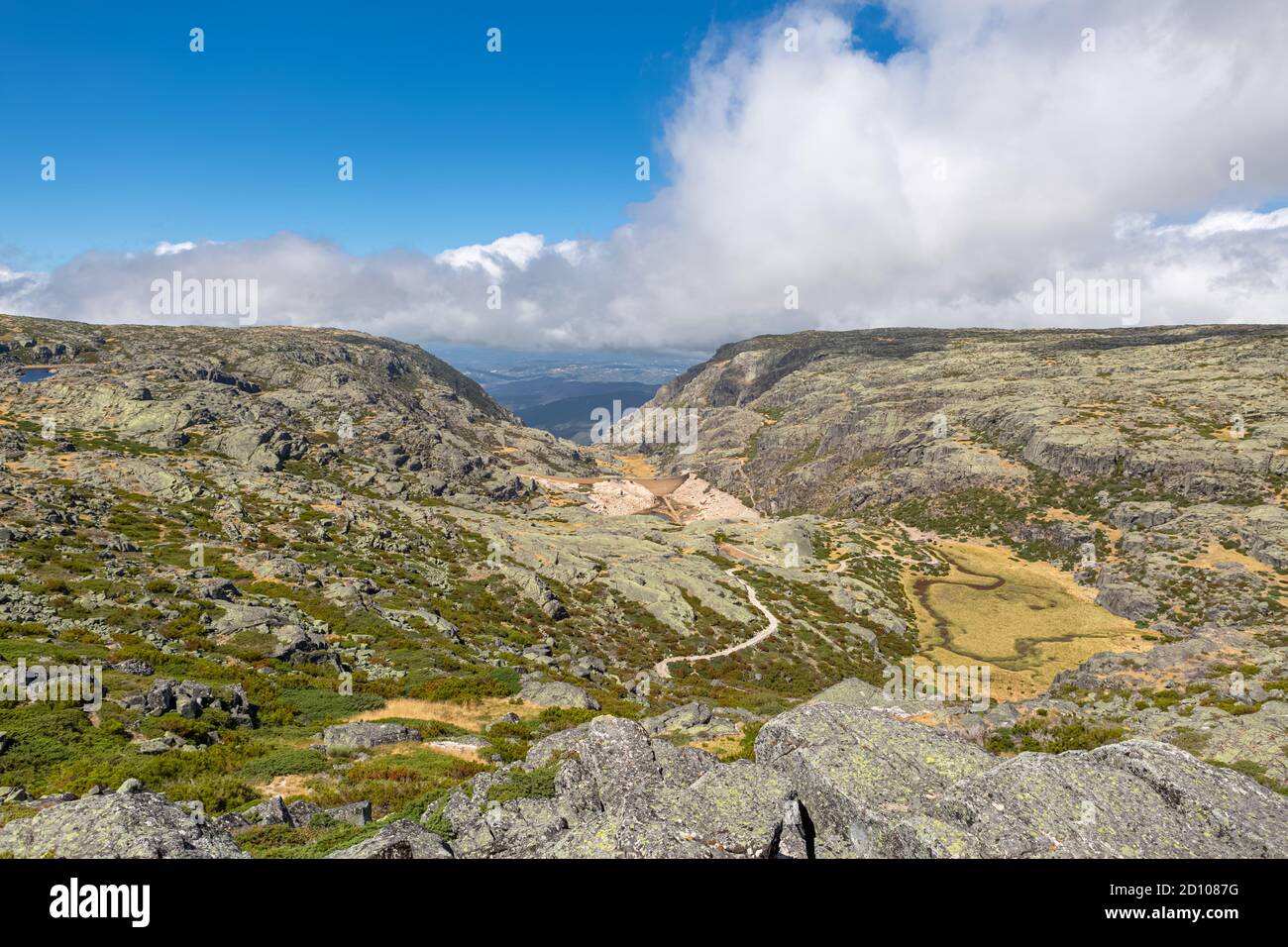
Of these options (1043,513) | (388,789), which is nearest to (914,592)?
(1043,513)

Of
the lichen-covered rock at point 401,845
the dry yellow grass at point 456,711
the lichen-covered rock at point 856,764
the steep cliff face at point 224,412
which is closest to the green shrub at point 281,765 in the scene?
the dry yellow grass at point 456,711

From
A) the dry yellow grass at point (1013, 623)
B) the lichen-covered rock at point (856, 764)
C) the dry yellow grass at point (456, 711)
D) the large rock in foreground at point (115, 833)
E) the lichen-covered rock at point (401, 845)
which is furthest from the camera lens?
the dry yellow grass at point (1013, 623)

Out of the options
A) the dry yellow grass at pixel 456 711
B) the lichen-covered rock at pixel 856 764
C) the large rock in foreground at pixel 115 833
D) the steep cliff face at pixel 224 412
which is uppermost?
the steep cliff face at pixel 224 412

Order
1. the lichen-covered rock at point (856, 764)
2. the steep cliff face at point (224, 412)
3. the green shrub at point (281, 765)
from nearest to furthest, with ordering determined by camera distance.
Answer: the lichen-covered rock at point (856, 764), the green shrub at point (281, 765), the steep cliff face at point (224, 412)

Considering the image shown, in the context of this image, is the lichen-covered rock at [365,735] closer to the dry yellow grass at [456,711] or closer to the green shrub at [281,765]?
the green shrub at [281,765]

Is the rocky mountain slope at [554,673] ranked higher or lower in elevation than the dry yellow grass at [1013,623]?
higher

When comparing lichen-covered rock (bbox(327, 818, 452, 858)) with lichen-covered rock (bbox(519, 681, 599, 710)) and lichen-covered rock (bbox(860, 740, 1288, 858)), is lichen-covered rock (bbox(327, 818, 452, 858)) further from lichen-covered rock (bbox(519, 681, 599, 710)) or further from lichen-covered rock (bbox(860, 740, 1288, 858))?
lichen-covered rock (bbox(519, 681, 599, 710))
